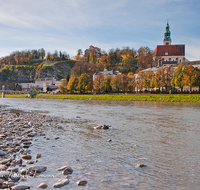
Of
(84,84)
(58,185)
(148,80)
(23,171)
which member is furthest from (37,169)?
(84,84)

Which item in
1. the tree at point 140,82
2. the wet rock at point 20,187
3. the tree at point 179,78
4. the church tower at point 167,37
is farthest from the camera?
the church tower at point 167,37

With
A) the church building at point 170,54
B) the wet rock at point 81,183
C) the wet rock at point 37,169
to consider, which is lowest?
the wet rock at point 81,183

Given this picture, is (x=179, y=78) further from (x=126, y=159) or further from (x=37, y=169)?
(x=37, y=169)

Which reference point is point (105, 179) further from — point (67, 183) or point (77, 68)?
point (77, 68)

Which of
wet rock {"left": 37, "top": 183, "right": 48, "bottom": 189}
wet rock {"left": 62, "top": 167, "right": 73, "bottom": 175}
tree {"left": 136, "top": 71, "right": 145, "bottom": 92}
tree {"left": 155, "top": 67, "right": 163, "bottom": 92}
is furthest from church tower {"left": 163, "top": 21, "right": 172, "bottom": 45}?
wet rock {"left": 37, "top": 183, "right": 48, "bottom": 189}

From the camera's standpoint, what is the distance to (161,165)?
7.52m

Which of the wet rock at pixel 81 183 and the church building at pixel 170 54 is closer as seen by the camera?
the wet rock at pixel 81 183

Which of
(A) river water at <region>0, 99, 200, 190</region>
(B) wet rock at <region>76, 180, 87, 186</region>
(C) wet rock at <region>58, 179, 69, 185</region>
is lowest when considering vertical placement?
(A) river water at <region>0, 99, 200, 190</region>

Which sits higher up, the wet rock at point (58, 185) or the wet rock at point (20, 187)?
the wet rock at point (20, 187)

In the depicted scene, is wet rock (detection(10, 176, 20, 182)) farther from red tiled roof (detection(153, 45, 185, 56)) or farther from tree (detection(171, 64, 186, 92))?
red tiled roof (detection(153, 45, 185, 56))

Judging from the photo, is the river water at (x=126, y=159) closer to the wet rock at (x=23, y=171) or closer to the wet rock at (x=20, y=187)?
the wet rock at (x=23, y=171)

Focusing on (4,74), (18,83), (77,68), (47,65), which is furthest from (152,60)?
(4,74)

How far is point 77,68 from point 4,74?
83713 mm

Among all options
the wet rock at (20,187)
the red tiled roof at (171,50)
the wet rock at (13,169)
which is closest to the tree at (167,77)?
the red tiled roof at (171,50)
